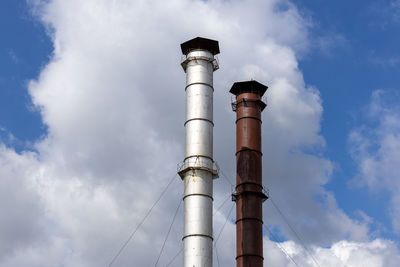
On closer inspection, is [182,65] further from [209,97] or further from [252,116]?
[252,116]

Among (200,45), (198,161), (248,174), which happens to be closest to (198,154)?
(198,161)

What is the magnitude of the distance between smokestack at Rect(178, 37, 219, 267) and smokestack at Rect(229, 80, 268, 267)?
6.65 meters

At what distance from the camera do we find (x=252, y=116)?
205 feet

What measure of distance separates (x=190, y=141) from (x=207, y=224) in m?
6.67

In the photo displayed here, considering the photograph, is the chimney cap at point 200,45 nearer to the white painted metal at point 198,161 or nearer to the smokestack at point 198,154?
the smokestack at point 198,154

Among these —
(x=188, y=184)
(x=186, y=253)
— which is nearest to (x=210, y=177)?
(x=188, y=184)

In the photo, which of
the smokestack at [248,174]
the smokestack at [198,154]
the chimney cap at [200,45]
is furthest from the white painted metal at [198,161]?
the smokestack at [248,174]

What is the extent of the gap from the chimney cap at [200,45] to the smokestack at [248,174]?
7.13 m

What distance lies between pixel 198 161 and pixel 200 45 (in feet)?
34.3

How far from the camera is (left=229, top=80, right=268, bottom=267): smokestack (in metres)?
57.3

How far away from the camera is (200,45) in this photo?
189 feet

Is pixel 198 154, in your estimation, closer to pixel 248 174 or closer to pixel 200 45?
pixel 248 174

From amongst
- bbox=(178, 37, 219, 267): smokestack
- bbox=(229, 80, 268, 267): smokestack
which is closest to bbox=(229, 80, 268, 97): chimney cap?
bbox=(229, 80, 268, 267): smokestack

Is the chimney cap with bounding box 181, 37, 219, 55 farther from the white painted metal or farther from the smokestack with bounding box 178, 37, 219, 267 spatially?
the white painted metal
